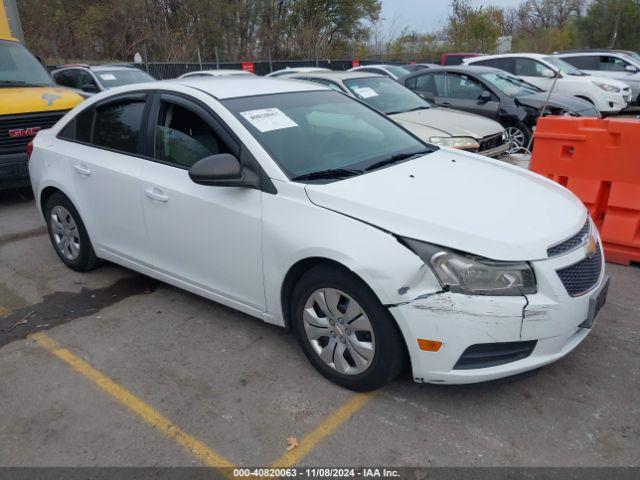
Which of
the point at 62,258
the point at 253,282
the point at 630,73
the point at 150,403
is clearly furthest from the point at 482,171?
the point at 630,73

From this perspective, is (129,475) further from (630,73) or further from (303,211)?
(630,73)

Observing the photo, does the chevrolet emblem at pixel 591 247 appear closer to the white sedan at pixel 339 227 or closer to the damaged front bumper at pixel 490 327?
the white sedan at pixel 339 227

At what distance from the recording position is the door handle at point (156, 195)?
3.73 meters

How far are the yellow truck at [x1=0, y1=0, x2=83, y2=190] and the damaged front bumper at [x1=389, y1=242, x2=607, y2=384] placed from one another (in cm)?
600

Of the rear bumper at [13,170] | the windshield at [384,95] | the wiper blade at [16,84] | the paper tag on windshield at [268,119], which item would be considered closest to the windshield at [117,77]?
the wiper blade at [16,84]

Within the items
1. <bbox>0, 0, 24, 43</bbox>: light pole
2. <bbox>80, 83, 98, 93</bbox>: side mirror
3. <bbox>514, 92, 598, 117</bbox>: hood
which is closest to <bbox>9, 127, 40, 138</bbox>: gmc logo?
<bbox>0, 0, 24, 43</bbox>: light pole

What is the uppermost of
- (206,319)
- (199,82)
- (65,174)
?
(199,82)

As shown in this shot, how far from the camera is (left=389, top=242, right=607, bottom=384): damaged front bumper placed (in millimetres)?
2639

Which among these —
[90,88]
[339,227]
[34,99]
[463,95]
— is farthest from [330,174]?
[90,88]

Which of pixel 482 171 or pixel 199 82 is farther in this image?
pixel 199 82

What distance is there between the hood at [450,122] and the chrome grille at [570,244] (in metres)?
4.06

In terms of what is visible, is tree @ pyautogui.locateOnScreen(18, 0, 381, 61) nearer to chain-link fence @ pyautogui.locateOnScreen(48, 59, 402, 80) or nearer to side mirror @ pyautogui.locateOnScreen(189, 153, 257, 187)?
chain-link fence @ pyautogui.locateOnScreen(48, 59, 402, 80)

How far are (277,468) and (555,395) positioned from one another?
5.28 feet

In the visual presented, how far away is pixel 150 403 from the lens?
309cm
